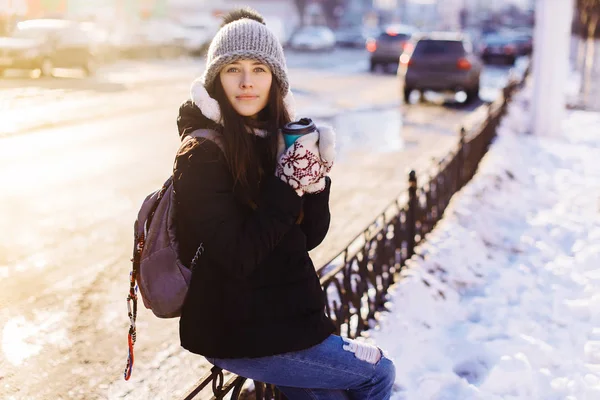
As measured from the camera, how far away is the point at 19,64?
20531 mm

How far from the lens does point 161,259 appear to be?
6.96 feet

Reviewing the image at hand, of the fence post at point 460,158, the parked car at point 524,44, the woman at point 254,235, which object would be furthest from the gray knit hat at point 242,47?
the parked car at point 524,44

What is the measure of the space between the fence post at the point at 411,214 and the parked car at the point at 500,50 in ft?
102

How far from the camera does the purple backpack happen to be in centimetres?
211

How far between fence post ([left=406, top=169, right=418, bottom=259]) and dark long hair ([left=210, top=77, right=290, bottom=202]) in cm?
313

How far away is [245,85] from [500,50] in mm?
34388

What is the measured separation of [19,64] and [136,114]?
26.8 feet

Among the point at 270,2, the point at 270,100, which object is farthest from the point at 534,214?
the point at 270,2

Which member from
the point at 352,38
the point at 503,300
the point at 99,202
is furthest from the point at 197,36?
the point at 503,300

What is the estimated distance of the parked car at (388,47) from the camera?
27578 millimetres

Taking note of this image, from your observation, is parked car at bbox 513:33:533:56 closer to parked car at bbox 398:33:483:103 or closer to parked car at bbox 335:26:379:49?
parked car at bbox 335:26:379:49

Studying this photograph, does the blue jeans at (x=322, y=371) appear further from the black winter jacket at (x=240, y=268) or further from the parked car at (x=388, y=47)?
the parked car at (x=388, y=47)

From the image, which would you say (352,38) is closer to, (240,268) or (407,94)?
(407,94)

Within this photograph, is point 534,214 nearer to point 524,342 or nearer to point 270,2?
point 524,342
